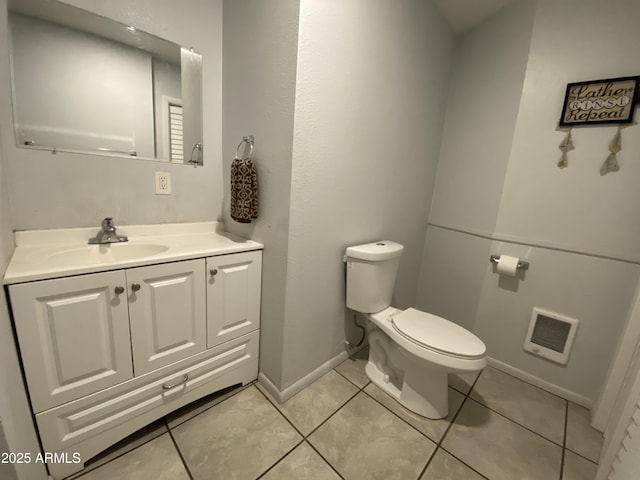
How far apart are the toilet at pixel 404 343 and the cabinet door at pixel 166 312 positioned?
2.51 ft


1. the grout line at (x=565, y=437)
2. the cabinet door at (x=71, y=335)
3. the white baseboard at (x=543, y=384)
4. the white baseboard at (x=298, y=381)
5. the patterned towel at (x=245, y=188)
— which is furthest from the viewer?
the white baseboard at (x=543, y=384)

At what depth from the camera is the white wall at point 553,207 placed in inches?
50.1

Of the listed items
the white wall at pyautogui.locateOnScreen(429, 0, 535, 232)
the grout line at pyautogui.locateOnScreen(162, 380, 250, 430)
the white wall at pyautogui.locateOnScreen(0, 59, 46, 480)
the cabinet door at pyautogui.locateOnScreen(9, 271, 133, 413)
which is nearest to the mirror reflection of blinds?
the white wall at pyautogui.locateOnScreen(0, 59, 46, 480)

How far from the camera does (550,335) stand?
1.51 metres

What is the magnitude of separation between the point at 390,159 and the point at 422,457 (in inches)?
58.7

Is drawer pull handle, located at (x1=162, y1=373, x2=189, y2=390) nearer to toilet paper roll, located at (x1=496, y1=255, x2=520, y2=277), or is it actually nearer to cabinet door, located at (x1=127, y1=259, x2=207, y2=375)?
cabinet door, located at (x1=127, y1=259, x2=207, y2=375)

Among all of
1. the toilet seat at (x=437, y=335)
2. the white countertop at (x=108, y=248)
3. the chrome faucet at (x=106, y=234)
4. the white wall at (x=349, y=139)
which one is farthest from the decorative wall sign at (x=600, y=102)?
the chrome faucet at (x=106, y=234)

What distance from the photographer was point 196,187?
145 centimetres


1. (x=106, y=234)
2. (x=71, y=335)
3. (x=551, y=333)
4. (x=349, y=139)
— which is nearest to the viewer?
(x=71, y=335)

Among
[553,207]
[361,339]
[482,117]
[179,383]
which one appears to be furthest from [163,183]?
[553,207]

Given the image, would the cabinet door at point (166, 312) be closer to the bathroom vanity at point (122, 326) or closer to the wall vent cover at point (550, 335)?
the bathroom vanity at point (122, 326)

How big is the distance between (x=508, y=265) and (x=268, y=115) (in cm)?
159

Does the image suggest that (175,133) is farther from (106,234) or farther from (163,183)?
(106,234)

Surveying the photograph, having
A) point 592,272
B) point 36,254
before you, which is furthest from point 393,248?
point 36,254
